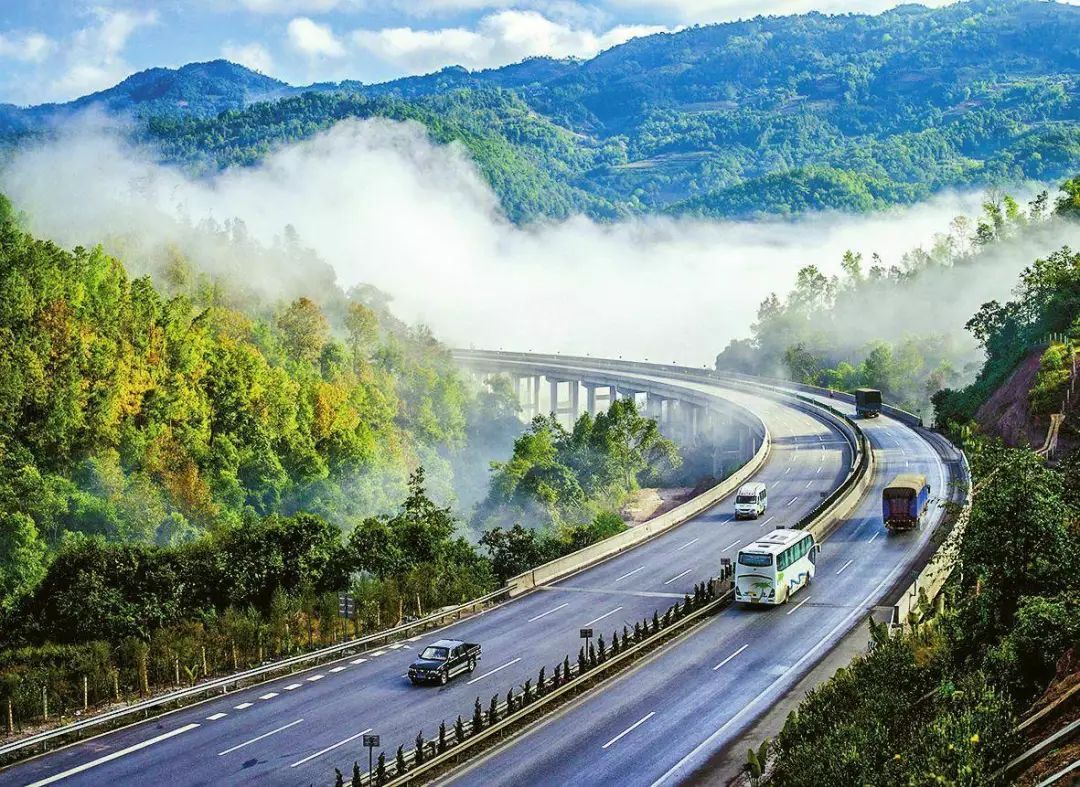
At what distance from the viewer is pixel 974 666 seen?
116 feet

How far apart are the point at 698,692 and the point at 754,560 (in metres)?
12.3

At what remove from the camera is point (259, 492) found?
112 meters

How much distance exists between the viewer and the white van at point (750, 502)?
78.0 meters

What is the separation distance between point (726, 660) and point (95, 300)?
7392 centimetres

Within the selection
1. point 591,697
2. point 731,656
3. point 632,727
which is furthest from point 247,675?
point 731,656

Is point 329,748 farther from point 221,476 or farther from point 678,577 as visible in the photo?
point 221,476

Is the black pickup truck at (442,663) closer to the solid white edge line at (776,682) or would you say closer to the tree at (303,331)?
the solid white edge line at (776,682)

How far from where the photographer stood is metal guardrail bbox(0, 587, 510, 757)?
1547 inches

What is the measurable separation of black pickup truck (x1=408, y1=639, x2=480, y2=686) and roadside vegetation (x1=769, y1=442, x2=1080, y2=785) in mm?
14361

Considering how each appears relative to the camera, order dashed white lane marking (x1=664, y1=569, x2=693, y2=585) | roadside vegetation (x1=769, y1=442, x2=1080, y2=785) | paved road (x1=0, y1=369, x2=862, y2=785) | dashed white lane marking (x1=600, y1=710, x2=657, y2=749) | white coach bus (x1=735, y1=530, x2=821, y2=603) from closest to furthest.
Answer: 1. roadside vegetation (x1=769, y1=442, x2=1080, y2=785)
2. paved road (x1=0, y1=369, x2=862, y2=785)
3. dashed white lane marking (x1=600, y1=710, x2=657, y2=749)
4. white coach bus (x1=735, y1=530, x2=821, y2=603)
5. dashed white lane marking (x1=664, y1=569, x2=693, y2=585)

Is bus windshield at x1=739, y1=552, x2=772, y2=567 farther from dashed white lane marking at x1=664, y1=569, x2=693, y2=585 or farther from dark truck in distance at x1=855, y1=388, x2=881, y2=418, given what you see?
dark truck in distance at x1=855, y1=388, x2=881, y2=418

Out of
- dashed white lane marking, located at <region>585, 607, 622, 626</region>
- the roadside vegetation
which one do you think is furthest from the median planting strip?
the roadside vegetation

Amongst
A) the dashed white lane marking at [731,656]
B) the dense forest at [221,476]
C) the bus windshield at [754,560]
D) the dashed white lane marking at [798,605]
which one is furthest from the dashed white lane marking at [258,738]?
the dashed white lane marking at [798,605]

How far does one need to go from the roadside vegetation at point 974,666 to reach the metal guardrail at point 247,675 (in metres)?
20.7
